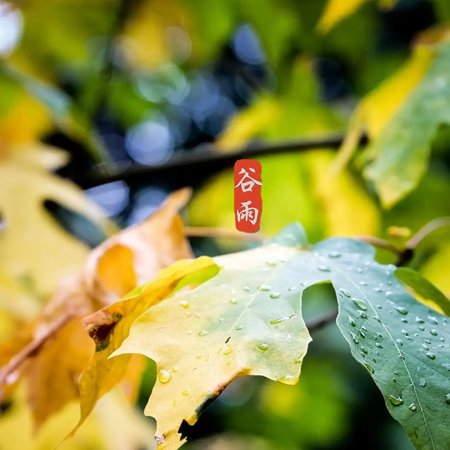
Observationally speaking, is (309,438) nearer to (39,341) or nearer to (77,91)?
(77,91)

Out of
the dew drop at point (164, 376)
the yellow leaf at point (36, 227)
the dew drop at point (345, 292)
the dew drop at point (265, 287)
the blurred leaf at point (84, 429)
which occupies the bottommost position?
the blurred leaf at point (84, 429)

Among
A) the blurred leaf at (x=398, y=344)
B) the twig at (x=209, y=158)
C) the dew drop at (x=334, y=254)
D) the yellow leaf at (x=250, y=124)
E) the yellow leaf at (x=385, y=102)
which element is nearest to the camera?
the blurred leaf at (x=398, y=344)

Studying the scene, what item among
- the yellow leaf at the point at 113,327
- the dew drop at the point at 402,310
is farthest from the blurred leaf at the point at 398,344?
the yellow leaf at the point at 113,327

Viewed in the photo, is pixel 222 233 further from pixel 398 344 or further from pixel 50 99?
pixel 50 99

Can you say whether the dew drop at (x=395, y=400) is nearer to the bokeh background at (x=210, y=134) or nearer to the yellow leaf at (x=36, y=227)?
the bokeh background at (x=210, y=134)

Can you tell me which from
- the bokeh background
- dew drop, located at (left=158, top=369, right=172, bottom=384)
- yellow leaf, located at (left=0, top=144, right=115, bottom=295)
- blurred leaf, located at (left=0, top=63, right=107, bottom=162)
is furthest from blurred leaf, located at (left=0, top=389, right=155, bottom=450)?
dew drop, located at (left=158, top=369, right=172, bottom=384)

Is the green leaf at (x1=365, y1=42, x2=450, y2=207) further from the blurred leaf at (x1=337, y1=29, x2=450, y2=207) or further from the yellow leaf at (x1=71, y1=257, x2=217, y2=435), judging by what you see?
the yellow leaf at (x1=71, y1=257, x2=217, y2=435)

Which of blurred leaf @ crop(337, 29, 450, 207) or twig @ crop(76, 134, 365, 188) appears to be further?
twig @ crop(76, 134, 365, 188)

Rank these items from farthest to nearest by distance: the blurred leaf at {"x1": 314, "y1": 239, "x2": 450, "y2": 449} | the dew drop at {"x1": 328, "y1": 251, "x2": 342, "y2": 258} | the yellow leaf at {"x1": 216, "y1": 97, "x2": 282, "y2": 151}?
the yellow leaf at {"x1": 216, "y1": 97, "x2": 282, "y2": 151}, the dew drop at {"x1": 328, "y1": 251, "x2": 342, "y2": 258}, the blurred leaf at {"x1": 314, "y1": 239, "x2": 450, "y2": 449}
